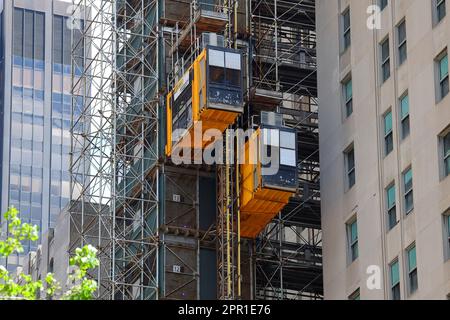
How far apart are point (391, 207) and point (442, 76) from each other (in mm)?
5995

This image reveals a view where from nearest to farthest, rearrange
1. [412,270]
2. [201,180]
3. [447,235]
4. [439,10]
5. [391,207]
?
[447,235]
[412,270]
[439,10]
[391,207]
[201,180]

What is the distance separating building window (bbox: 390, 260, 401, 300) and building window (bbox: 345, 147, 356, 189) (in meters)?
6.80

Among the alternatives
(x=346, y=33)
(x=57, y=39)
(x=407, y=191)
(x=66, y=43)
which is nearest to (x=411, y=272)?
(x=407, y=191)

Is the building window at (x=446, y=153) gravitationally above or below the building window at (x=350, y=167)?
below

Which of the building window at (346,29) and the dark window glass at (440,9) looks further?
the building window at (346,29)

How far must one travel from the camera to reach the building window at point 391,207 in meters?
64.8

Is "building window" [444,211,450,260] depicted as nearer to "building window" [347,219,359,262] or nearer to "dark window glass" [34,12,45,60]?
"building window" [347,219,359,262]

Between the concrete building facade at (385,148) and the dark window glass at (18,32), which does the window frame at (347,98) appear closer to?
the concrete building facade at (385,148)

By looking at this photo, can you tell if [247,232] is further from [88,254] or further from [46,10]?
[46,10]

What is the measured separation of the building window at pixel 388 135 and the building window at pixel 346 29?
6.57 meters

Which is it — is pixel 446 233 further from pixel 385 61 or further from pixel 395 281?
pixel 385 61

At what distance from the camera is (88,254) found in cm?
3959

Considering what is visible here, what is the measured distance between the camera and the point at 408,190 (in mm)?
63875

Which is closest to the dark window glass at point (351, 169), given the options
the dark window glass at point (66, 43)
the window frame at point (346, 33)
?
the window frame at point (346, 33)
